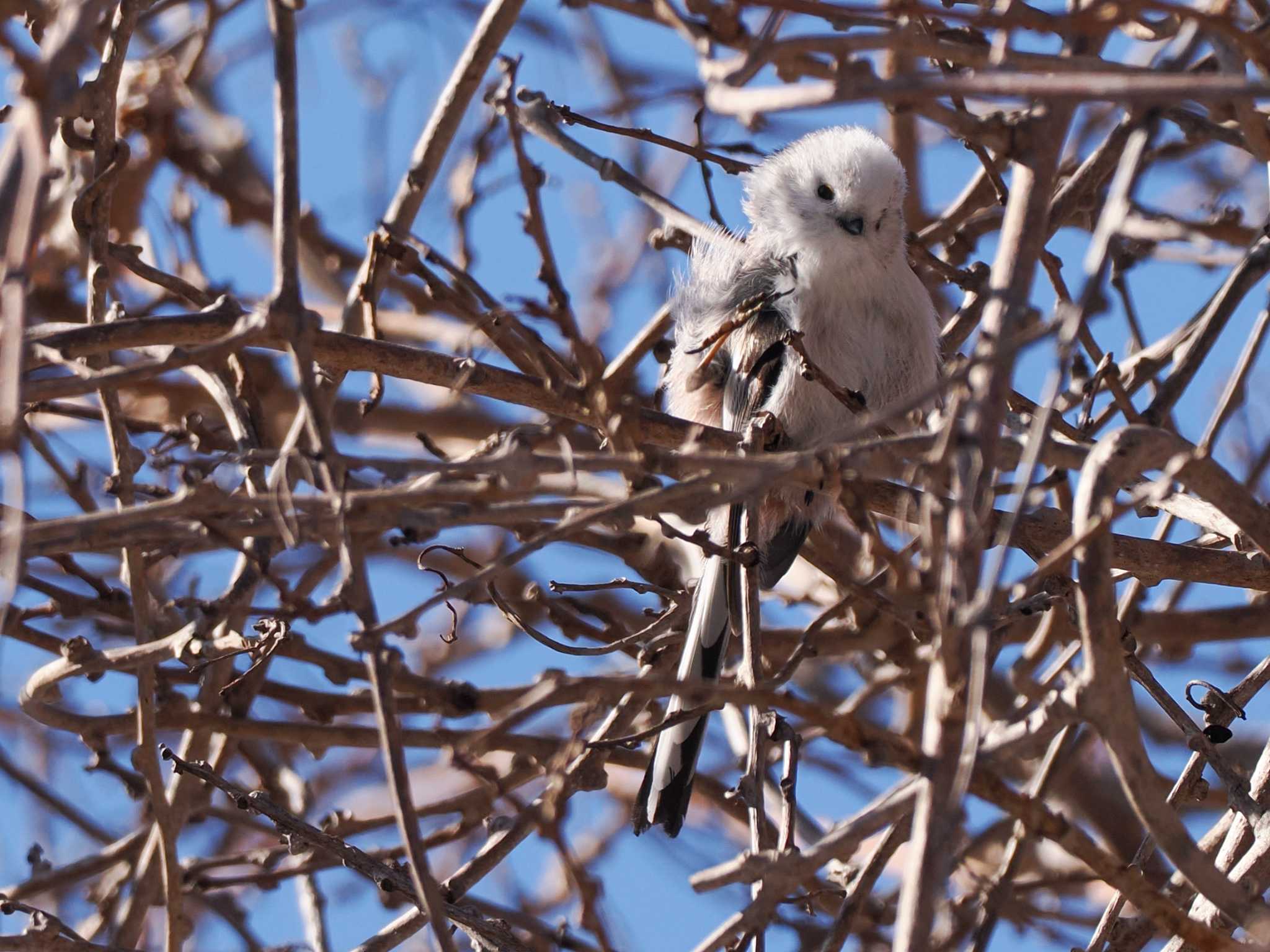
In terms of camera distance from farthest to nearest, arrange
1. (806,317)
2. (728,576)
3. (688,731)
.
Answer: (806,317) < (728,576) < (688,731)

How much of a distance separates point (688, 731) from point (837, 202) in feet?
4.21

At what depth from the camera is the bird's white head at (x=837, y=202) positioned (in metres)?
3.11

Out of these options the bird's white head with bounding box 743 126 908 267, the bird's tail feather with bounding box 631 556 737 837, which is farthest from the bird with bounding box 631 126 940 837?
the bird's tail feather with bounding box 631 556 737 837

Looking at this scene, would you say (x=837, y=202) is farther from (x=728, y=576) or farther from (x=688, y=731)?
(x=688, y=731)

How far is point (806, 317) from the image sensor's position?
9.89ft

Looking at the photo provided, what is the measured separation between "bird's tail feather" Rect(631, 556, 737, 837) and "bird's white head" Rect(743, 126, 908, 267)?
32.9 inches

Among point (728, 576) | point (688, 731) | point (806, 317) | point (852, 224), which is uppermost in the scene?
point (852, 224)

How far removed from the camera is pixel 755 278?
3.12 meters

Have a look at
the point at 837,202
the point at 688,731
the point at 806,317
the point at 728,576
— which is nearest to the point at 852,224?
the point at 837,202

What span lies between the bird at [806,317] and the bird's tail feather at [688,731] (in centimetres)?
12

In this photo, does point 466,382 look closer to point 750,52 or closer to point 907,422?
point 750,52

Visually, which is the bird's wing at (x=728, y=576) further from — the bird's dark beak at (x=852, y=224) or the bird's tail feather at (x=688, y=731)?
the bird's dark beak at (x=852, y=224)

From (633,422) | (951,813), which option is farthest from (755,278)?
(951,813)

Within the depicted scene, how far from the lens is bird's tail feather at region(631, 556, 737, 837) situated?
245cm
